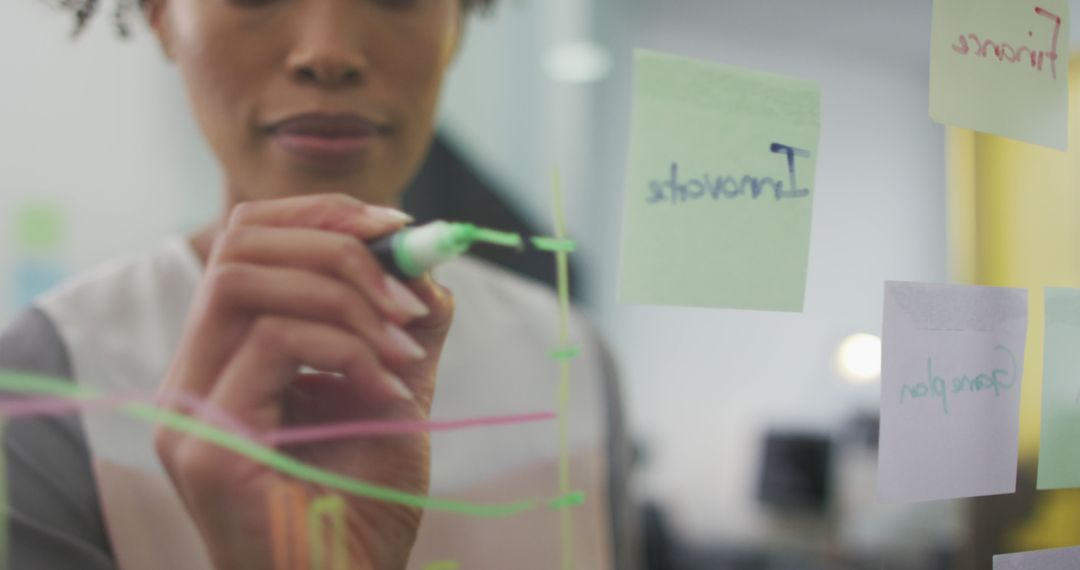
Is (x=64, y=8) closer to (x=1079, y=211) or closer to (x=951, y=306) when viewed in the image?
(x=951, y=306)

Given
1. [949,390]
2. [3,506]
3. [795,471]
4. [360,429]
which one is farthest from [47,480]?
[795,471]

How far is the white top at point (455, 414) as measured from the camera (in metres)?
0.32

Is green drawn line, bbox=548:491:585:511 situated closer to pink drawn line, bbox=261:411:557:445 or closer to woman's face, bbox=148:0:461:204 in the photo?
pink drawn line, bbox=261:411:557:445

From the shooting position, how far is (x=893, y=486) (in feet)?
1.31

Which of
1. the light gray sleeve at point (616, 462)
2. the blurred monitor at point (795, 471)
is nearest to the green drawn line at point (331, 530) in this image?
the light gray sleeve at point (616, 462)

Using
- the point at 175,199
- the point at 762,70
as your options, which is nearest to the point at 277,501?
the point at 175,199

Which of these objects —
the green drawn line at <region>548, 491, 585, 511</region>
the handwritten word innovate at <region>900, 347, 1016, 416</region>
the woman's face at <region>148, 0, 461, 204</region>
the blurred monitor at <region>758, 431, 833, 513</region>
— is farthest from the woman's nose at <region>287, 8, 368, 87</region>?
the blurred monitor at <region>758, 431, 833, 513</region>

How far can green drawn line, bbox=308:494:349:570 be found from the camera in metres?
0.29

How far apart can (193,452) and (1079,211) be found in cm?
51

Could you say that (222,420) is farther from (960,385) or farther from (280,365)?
(960,385)

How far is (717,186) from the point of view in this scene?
1.19ft

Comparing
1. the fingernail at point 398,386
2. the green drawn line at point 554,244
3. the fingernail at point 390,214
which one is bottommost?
the fingernail at point 398,386

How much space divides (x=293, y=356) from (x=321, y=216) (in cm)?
5

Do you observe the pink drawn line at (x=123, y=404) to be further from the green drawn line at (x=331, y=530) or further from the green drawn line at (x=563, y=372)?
the green drawn line at (x=563, y=372)
